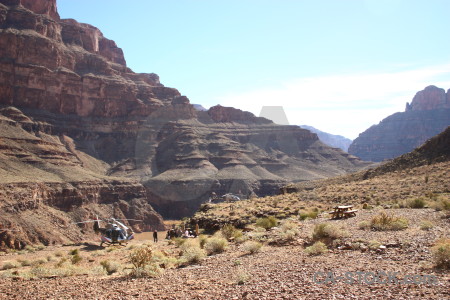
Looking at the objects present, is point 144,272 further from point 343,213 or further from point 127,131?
point 127,131

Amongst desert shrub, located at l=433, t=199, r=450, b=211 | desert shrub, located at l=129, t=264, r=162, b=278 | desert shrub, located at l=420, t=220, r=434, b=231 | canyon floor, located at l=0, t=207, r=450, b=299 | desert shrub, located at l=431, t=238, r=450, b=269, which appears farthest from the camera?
desert shrub, located at l=433, t=199, r=450, b=211

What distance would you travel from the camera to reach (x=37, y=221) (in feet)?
159

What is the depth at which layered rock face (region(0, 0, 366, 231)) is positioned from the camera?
96.2 meters

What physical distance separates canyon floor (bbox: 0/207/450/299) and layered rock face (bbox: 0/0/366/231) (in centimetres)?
6364

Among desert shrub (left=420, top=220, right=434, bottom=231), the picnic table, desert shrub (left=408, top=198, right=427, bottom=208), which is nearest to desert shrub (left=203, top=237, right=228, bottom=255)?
the picnic table

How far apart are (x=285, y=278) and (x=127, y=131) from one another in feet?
387

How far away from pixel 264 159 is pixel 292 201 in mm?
93973

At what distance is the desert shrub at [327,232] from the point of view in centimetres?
1364

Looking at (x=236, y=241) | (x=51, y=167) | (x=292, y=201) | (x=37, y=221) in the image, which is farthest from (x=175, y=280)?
(x=51, y=167)

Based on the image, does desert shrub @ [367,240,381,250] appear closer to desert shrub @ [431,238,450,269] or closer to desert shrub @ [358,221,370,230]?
desert shrub @ [431,238,450,269]

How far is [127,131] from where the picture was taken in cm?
12212

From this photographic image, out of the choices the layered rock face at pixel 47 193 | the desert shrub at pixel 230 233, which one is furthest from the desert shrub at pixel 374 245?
the layered rock face at pixel 47 193

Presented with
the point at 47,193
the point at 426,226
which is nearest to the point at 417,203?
the point at 426,226

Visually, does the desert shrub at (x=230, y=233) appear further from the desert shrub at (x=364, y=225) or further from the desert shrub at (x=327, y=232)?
the desert shrub at (x=364, y=225)
